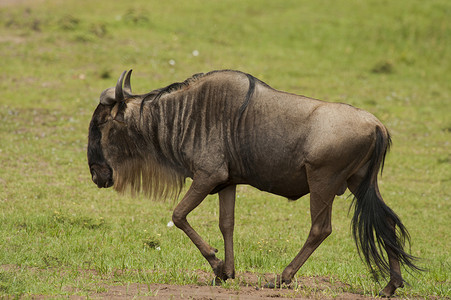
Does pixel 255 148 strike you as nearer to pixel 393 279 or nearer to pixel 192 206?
pixel 192 206

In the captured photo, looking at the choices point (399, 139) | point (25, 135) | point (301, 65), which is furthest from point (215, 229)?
point (301, 65)

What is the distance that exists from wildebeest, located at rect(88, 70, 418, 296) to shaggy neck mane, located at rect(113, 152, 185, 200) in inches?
0.6

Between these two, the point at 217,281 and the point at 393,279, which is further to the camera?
the point at 217,281

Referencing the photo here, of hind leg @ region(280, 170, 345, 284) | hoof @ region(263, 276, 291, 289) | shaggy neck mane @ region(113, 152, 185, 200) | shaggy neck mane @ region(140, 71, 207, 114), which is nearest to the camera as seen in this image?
hind leg @ region(280, 170, 345, 284)

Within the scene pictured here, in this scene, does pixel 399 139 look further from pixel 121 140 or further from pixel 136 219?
pixel 121 140

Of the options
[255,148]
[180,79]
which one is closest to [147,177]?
[255,148]

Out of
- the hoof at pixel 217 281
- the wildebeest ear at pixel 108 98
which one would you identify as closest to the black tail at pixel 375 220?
the hoof at pixel 217 281

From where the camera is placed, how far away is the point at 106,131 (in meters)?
7.18

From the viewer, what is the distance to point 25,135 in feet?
45.1

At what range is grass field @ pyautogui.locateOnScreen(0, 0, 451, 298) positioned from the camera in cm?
776

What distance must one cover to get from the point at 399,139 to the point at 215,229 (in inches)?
295

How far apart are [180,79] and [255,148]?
1141 centimetres

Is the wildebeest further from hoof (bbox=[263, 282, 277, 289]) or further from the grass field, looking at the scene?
the grass field

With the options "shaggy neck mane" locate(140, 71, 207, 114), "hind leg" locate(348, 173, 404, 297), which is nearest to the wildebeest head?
"shaggy neck mane" locate(140, 71, 207, 114)
